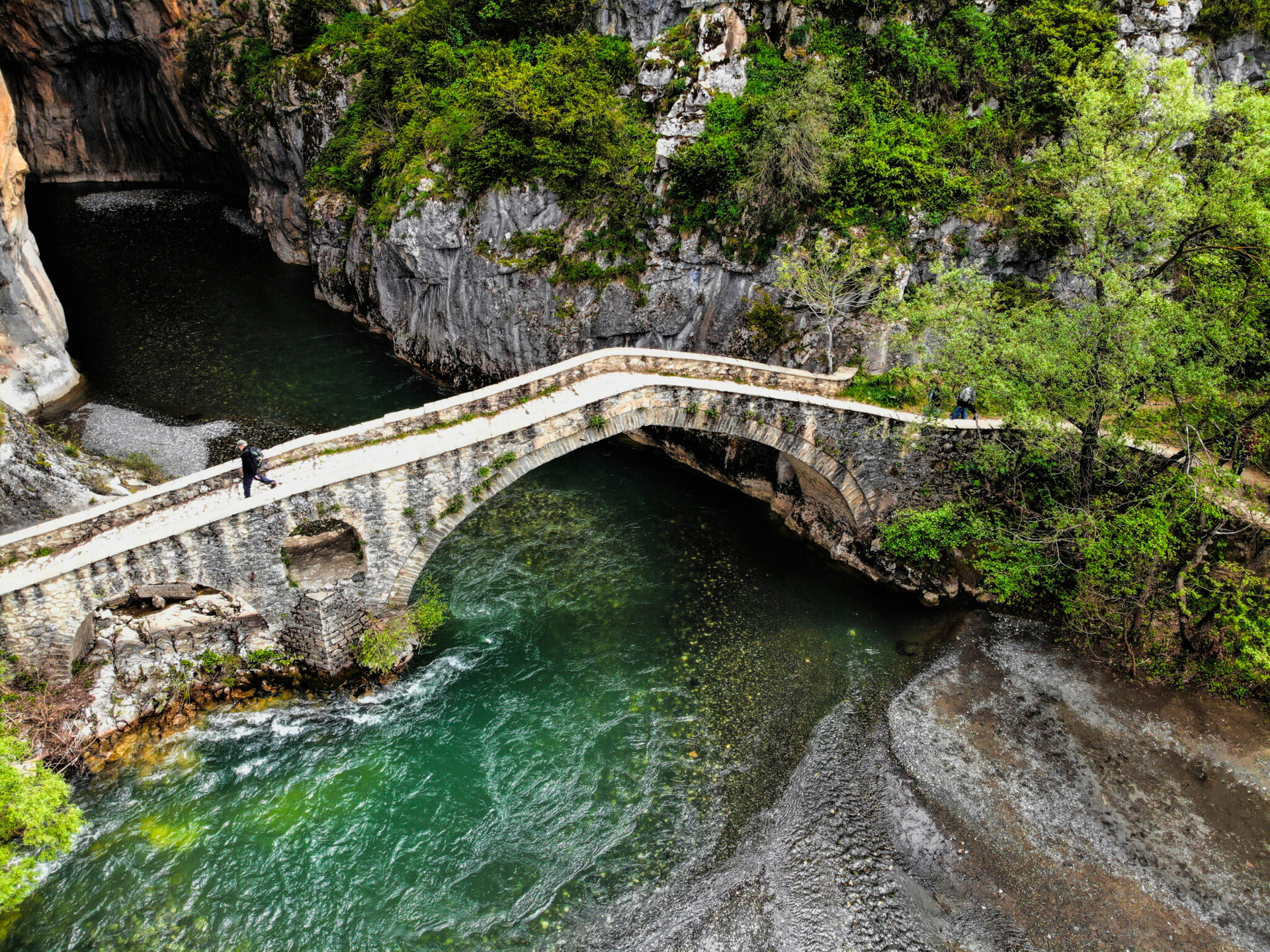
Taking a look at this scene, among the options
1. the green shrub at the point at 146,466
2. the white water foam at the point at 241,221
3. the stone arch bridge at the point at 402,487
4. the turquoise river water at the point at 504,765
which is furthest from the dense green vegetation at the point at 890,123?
the white water foam at the point at 241,221

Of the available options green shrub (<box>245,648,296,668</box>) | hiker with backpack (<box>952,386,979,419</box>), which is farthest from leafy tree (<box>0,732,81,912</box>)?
hiker with backpack (<box>952,386,979,419</box>)

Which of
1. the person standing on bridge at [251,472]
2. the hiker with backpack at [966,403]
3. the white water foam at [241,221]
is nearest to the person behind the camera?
the person standing on bridge at [251,472]

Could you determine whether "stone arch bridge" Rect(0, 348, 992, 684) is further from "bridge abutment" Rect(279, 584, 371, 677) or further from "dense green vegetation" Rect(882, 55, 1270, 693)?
"dense green vegetation" Rect(882, 55, 1270, 693)

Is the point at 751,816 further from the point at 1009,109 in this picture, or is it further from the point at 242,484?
the point at 1009,109

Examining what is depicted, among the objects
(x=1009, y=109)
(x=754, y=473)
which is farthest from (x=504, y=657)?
(x=1009, y=109)

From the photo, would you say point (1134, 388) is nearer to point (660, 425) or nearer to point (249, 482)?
point (660, 425)

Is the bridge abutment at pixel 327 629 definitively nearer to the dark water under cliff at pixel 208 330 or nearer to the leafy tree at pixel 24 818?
the leafy tree at pixel 24 818

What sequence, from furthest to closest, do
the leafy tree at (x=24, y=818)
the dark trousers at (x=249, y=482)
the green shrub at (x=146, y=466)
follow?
the green shrub at (x=146, y=466), the dark trousers at (x=249, y=482), the leafy tree at (x=24, y=818)
